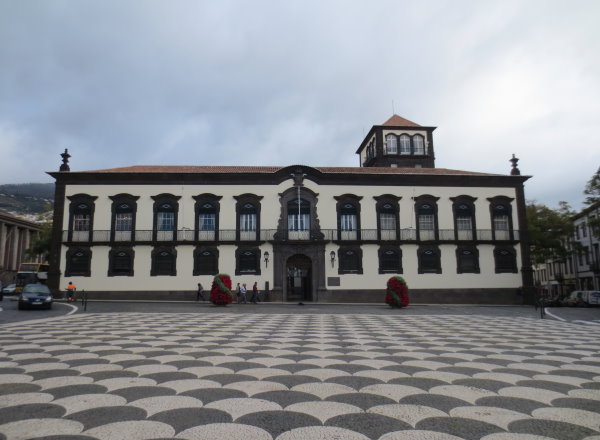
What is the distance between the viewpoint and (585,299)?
3028 centimetres

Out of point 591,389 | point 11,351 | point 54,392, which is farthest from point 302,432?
point 11,351

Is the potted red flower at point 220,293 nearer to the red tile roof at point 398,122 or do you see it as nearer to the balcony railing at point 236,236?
the balcony railing at point 236,236

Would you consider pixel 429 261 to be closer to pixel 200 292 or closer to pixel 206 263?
pixel 206 263

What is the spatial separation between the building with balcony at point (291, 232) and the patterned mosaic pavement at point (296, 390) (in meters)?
21.9

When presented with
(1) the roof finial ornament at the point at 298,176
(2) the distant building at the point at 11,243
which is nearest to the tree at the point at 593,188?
(1) the roof finial ornament at the point at 298,176

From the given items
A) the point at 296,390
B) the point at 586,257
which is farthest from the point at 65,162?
the point at 586,257

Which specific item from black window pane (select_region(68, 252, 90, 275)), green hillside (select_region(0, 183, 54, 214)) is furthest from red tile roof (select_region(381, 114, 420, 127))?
green hillside (select_region(0, 183, 54, 214))

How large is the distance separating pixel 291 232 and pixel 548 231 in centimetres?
2586

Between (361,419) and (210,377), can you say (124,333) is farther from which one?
(361,419)

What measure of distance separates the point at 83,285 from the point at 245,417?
30163 mm

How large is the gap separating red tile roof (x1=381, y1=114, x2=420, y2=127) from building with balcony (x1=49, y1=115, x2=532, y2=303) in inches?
320

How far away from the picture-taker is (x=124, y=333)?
10102 mm

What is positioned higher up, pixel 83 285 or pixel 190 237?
pixel 190 237

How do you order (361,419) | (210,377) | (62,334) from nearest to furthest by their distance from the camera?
(361,419) < (210,377) < (62,334)
